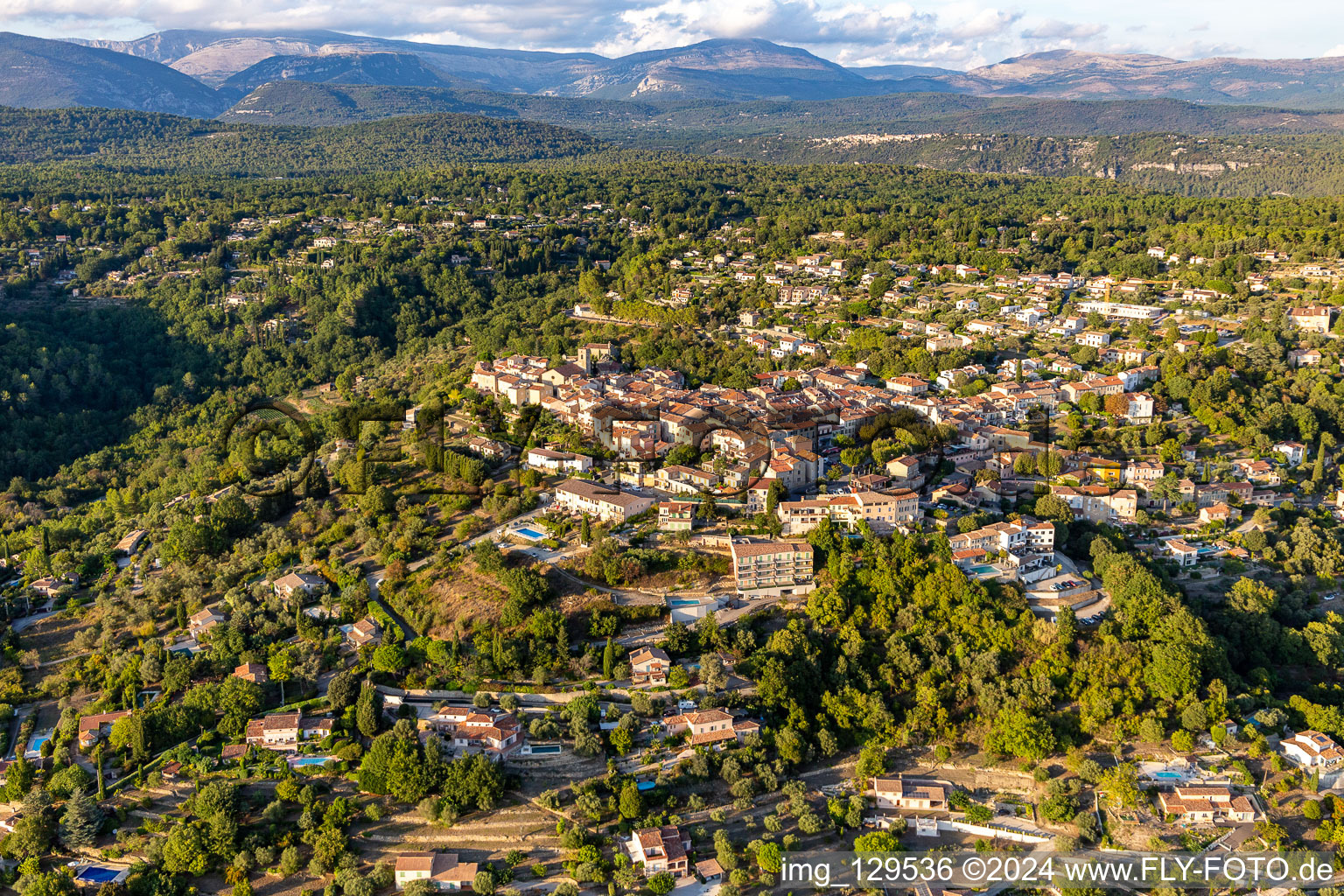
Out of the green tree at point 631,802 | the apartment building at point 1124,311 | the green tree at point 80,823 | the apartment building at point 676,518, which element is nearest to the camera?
the green tree at point 80,823

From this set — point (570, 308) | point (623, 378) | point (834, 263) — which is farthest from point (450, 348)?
point (834, 263)

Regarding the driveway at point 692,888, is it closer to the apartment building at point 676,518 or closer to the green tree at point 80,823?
the apartment building at point 676,518

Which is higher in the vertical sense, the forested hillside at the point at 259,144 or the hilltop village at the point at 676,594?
Result: the forested hillside at the point at 259,144

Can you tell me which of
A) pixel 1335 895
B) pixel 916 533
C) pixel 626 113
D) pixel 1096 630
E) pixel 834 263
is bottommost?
pixel 1335 895

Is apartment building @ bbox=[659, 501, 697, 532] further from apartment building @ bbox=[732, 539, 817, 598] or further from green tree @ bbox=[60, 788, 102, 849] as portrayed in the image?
green tree @ bbox=[60, 788, 102, 849]

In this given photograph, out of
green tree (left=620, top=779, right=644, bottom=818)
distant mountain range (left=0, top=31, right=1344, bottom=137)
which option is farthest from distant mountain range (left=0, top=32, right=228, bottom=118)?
green tree (left=620, top=779, right=644, bottom=818)

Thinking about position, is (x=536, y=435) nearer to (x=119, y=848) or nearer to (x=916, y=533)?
(x=916, y=533)

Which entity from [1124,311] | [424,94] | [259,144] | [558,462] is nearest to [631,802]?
[558,462]

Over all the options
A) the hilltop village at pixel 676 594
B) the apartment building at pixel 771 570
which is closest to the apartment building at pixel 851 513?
the hilltop village at pixel 676 594

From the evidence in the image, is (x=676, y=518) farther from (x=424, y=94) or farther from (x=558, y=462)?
(x=424, y=94)
